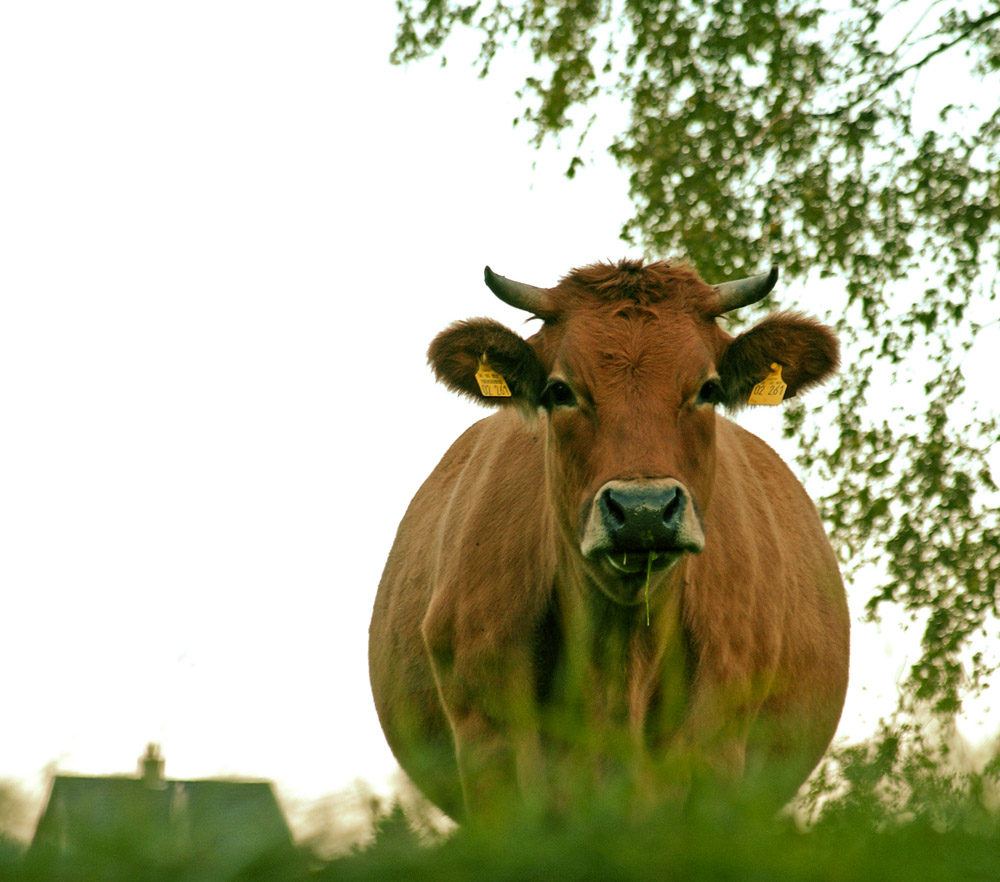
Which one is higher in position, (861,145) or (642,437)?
(861,145)

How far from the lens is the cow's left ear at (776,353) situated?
6.02 meters

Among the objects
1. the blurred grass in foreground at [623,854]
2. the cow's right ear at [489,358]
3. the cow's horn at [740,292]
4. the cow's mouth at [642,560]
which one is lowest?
the blurred grass in foreground at [623,854]

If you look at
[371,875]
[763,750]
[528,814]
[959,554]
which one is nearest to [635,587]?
[763,750]

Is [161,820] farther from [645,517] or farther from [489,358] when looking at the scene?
[489,358]

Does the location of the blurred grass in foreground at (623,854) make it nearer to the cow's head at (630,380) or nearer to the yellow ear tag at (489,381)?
the cow's head at (630,380)

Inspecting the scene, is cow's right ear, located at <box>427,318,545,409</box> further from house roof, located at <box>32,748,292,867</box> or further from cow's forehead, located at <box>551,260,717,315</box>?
house roof, located at <box>32,748,292,867</box>

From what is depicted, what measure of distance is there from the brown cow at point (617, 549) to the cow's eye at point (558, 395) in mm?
11

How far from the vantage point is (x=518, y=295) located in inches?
240

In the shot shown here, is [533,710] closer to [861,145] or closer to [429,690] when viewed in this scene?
[429,690]

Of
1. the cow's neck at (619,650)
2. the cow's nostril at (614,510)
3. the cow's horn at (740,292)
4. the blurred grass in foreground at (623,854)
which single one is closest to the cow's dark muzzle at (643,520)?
the cow's nostril at (614,510)

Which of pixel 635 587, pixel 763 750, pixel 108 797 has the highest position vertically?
pixel 635 587

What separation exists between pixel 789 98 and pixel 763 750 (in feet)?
25.1

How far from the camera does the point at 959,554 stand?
10836 millimetres

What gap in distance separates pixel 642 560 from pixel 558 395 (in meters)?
1.05
